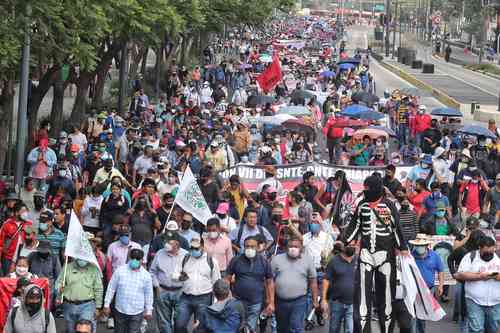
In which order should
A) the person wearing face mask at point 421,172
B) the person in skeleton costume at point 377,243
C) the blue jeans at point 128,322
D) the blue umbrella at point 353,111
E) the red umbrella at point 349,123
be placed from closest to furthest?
the person in skeleton costume at point 377,243 → the blue jeans at point 128,322 → the person wearing face mask at point 421,172 → the red umbrella at point 349,123 → the blue umbrella at point 353,111

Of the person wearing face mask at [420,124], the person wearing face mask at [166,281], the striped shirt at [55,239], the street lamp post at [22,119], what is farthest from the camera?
the person wearing face mask at [420,124]

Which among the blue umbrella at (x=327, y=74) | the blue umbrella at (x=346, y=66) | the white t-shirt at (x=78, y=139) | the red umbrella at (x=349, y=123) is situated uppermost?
the white t-shirt at (x=78, y=139)

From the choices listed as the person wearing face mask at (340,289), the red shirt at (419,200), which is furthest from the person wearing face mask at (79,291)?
the red shirt at (419,200)

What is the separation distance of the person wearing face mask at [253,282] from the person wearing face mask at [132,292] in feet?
2.72

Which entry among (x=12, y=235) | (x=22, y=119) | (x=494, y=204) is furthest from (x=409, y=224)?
(x=22, y=119)

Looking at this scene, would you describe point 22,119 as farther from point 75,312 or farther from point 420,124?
point 420,124

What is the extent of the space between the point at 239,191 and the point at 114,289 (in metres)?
5.26

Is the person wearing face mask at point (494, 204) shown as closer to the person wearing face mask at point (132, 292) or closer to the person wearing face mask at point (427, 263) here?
the person wearing face mask at point (427, 263)

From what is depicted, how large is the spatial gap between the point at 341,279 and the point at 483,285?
55.3 inches

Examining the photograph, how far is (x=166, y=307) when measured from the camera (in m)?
14.8

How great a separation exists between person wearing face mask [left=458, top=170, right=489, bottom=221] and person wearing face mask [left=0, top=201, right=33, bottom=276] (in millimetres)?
7679

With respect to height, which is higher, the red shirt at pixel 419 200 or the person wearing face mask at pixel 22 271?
the person wearing face mask at pixel 22 271

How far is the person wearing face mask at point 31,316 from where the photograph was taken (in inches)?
502

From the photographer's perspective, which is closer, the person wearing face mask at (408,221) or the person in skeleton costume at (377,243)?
the person in skeleton costume at (377,243)
